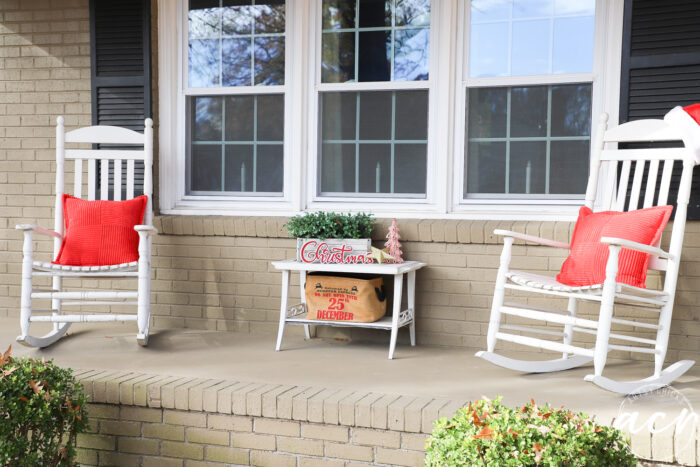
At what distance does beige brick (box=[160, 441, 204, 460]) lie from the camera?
2.58m

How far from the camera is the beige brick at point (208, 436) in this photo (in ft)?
8.36

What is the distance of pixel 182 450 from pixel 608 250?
71.4 inches

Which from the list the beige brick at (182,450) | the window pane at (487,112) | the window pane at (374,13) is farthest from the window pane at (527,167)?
the beige brick at (182,450)

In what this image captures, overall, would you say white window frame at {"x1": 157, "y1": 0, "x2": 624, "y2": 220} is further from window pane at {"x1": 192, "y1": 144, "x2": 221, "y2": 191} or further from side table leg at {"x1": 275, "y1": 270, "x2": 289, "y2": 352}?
side table leg at {"x1": 275, "y1": 270, "x2": 289, "y2": 352}

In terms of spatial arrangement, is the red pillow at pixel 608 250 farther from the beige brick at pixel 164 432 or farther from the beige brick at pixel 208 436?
the beige brick at pixel 164 432

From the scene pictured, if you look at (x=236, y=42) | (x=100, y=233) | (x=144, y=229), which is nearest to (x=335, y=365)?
(x=144, y=229)

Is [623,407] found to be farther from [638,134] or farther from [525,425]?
[638,134]

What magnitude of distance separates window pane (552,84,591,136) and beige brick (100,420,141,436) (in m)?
2.34

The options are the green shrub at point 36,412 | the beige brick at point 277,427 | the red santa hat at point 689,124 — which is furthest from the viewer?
the red santa hat at point 689,124

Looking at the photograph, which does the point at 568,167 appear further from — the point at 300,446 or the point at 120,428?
the point at 120,428

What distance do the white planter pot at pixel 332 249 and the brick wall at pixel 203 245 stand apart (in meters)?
0.30

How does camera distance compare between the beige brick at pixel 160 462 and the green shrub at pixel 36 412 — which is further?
the beige brick at pixel 160 462

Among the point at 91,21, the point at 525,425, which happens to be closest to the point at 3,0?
the point at 91,21

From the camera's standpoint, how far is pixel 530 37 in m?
3.56
